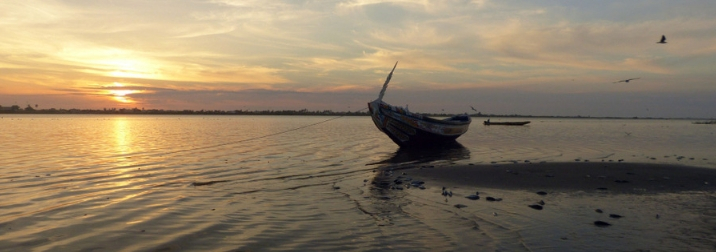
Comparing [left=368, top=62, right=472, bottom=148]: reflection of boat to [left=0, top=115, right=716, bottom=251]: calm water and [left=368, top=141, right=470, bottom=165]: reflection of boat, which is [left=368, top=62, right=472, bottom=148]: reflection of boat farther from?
[left=0, top=115, right=716, bottom=251]: calm water

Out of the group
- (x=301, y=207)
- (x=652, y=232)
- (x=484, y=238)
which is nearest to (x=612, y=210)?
(x=652, y=232)

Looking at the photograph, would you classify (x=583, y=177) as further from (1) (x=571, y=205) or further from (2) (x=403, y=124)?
(2) (x=403, y=124)

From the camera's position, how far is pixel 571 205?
1174 cm

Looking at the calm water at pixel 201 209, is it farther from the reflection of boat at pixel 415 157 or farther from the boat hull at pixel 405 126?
the boat hull at pixel 405 126

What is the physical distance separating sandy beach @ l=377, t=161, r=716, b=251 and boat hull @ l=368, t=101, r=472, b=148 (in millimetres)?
12056

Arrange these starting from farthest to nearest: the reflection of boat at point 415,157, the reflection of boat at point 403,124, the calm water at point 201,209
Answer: the reflection of boat at point 403,124, the reflection of boat at point 415,157, the calm water at point 201,209

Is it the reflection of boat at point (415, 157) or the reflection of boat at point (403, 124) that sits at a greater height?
the reflection of boat at point (403, 124)

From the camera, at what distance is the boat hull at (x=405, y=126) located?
3122 cm

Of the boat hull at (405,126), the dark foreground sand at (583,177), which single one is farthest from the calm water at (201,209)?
the boat hull at (405,126)

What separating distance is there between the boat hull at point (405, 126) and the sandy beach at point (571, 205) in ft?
39.6

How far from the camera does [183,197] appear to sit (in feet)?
42.5

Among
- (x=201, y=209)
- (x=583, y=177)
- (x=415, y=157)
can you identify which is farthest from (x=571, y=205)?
(x=415, y=157)

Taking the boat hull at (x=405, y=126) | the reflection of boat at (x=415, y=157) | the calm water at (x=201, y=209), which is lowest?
the reflection of boat at (x=415, y=157)

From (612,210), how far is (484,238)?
14.0 ft
